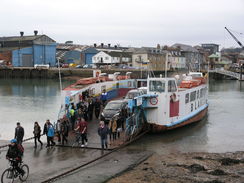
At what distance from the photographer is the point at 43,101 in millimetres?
41312

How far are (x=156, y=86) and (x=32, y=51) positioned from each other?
76.0 m

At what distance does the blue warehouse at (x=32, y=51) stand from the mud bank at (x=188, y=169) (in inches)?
3155

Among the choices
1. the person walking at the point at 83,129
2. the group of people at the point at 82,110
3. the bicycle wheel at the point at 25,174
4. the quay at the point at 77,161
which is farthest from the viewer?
the group of people at the point at 82,110

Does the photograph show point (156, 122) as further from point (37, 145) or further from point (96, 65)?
point (96, 65)

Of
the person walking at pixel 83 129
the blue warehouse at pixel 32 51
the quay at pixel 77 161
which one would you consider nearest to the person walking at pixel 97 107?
the quay at pixel 77 161

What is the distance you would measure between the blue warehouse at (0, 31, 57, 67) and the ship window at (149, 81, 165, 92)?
74620 millimetres

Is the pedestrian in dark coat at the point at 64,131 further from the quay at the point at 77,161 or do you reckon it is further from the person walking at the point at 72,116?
the person walking at the point at 72,116

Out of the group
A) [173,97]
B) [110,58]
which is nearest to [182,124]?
[173,97]

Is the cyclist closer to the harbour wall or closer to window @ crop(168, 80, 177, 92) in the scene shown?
window @ crop(168, 80, 177, 92)

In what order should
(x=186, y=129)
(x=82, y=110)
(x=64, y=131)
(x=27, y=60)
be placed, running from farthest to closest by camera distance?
(x=27, y=60) → (x=186, y=129) → (x=82, y=110) → (x=64, y=131)

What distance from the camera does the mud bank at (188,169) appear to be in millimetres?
12531

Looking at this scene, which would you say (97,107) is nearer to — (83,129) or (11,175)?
(83,129)

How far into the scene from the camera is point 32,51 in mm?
91375

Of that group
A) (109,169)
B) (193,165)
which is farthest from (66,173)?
(193,165)
